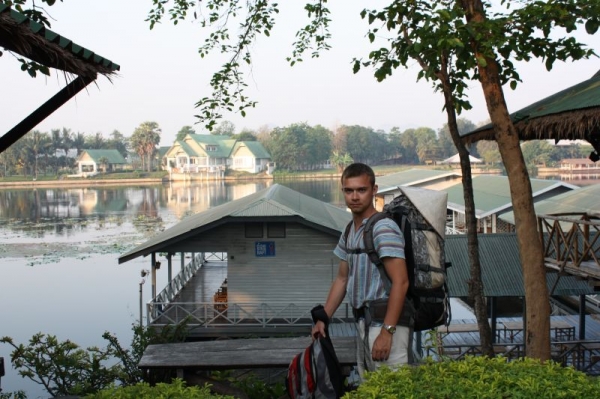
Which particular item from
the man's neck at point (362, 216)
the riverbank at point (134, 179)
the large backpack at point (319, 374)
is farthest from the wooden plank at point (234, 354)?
the riverbank at point (134, 179)

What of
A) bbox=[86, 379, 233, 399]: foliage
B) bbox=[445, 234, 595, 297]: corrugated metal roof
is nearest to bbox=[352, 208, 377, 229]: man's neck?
bbox=[86, 379, 233, 399]: foliage

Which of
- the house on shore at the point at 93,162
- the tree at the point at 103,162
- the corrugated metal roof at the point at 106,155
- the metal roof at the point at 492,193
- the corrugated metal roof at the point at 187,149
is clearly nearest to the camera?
the metal roof at the point at 492,193

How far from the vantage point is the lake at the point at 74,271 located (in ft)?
79.5

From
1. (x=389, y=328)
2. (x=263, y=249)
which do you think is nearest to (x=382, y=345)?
(x=389, y=328)

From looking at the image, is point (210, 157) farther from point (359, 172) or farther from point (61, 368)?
point (359, 172)

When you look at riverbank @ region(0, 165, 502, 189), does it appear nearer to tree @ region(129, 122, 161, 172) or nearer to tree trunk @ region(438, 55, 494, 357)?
tree @ region(129, 122, 161, 172)

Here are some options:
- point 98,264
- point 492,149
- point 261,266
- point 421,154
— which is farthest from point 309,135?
point 261,266

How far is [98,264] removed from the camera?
3531 cm

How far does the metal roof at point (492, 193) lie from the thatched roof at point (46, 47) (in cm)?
2015

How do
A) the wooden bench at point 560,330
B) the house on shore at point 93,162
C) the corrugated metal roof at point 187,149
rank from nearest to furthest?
the wooden bench at point 560,330
the corrugated metal roof at point 187,149
the house on shore at point 93,162

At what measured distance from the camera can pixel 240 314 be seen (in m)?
17.7

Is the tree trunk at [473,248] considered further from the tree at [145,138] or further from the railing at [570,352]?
the tree at [145,138]

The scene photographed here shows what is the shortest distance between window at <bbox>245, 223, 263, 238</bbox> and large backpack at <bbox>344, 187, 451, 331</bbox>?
14139 millimetres

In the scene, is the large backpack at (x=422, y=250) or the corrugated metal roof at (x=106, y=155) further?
the corrugated metal roof at (x=106, y=155)
